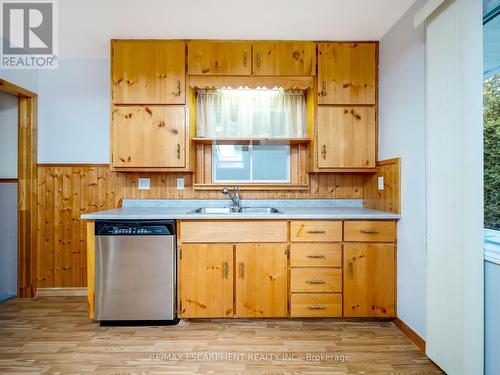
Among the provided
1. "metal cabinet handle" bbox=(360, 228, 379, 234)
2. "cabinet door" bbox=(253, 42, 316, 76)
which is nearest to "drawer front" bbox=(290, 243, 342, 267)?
"metal cabinet handle" bbox=(360, 228, 379, 234)

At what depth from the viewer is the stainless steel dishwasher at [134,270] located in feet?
7.80

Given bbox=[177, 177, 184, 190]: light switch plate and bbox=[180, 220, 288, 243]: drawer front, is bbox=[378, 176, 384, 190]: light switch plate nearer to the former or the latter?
bbox=[180, 220, 288, 243]: drawer front

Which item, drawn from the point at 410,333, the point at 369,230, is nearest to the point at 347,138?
the point at 369,230

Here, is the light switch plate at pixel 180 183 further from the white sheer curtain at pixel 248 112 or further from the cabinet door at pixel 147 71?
the cabinet door at pixel 147 71

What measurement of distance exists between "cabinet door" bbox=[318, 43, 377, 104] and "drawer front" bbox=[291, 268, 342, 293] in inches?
57.7

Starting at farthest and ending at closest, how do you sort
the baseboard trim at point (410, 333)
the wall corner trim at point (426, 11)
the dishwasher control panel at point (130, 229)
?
the dishwasher control panel at point (130, 229) → the baseboard trim at point (410, 333) → the wall corner trim at point (426, 11)

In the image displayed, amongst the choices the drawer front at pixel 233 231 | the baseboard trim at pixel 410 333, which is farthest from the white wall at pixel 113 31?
the baseboard trim at pixel 410 333

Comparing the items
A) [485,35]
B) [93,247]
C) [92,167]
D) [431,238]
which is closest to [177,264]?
[93,247]

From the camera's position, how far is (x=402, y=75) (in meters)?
2.37

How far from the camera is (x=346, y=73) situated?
2760 millimetres

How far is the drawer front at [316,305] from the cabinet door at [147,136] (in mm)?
1543

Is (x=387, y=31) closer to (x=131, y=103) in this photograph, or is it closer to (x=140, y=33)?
(x=140, y=33)

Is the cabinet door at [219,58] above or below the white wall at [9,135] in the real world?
above

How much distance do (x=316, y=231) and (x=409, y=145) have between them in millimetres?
939
